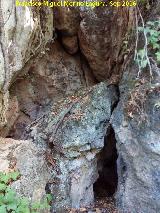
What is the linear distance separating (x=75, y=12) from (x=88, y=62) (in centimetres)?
88

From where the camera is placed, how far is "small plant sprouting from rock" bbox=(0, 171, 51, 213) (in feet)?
12.7

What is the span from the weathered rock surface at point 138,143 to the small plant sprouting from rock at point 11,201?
4.29 feet

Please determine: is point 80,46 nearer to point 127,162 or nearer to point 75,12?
point 75,12

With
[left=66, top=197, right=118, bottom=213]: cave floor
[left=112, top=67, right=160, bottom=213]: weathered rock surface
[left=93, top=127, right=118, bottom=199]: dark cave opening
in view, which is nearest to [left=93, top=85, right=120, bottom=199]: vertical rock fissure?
[left=93, top=127, right=118, bottom=199]: dark cave opening

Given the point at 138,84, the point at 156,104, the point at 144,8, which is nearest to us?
the point at 156,104

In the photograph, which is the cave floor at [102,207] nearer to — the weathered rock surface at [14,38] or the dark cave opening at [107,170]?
the dark cave opening at [107,170]

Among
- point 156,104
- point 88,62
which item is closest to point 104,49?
point 88,62

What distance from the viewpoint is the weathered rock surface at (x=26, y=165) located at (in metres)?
4.23

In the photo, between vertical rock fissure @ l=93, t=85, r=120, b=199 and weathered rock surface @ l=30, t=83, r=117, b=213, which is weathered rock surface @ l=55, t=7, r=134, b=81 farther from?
vertical rock fissure @ l=93, t=85, r=120, b=199

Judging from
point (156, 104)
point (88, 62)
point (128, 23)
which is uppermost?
point (128, 23)

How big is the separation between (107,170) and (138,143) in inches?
58.8

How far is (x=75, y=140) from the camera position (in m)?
4.80

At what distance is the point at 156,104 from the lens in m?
4.21

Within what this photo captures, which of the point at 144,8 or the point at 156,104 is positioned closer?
the point at 156,104
